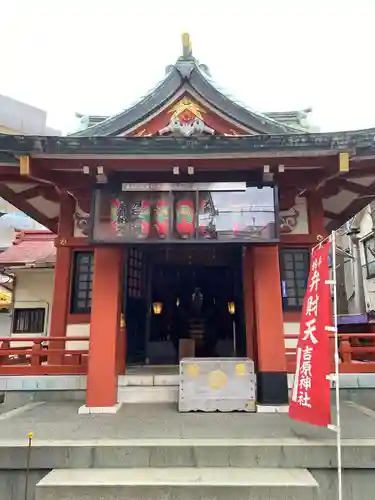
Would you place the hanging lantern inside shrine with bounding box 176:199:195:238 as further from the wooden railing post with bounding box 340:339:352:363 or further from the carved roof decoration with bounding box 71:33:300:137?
the wooden railing post with bounding box 340:339:352:363

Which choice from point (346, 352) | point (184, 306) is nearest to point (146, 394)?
point (346, 352)

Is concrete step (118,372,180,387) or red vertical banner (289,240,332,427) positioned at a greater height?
red vertical banner (289,240,332,427)

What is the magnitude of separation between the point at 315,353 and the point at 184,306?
8.33 m

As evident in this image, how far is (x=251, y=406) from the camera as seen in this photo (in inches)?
280

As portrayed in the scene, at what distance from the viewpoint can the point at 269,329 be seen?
7.27 metres

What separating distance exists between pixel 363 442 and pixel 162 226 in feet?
15.6

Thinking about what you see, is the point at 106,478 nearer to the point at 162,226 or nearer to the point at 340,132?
the point at 162,226

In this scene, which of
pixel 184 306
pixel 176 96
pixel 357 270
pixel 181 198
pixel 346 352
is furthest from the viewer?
pixel 357 270

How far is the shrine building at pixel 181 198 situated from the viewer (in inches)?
273

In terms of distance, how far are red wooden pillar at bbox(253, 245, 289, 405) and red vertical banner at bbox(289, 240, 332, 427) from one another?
146cm

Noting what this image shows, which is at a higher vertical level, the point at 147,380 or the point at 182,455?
the point at 147,380

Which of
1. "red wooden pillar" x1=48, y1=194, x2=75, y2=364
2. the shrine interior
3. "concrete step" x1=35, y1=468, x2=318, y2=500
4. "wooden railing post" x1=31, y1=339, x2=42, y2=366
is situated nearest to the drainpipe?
the shrine interior

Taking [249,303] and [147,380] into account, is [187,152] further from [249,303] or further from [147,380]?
[147,380]

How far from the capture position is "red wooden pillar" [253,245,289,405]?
23.3 feet
